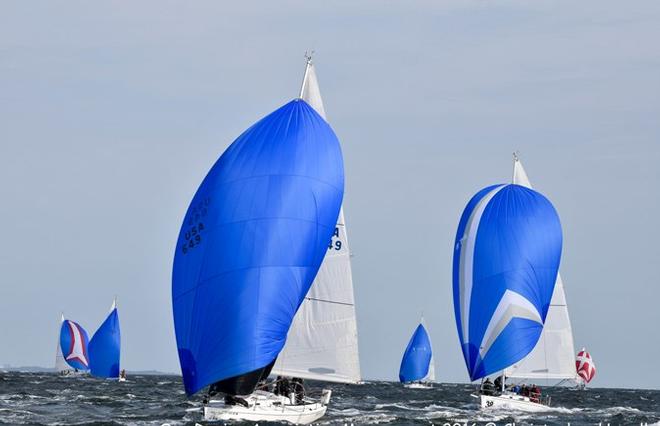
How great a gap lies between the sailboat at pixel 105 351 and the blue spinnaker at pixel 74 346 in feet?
40.7

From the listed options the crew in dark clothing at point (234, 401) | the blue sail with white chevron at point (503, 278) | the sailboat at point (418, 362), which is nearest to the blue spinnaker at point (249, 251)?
the crew in dark clothing at point (234, 401)

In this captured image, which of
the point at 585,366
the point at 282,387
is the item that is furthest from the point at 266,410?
the point at 585,366

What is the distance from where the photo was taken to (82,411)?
47688mm

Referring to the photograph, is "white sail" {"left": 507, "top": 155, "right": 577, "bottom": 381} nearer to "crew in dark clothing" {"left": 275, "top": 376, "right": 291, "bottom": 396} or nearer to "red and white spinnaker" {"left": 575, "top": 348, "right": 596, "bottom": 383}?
"crew in dark clothing" {"left": 275, "top": 376, "right": 291, "bottom": 396}

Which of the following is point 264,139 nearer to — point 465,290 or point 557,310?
point 465,290

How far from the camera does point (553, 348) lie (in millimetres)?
55000

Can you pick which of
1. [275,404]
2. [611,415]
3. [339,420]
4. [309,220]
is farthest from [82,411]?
[611,415]

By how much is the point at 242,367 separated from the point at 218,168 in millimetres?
5149

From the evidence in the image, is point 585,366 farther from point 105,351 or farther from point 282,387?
point 282,387

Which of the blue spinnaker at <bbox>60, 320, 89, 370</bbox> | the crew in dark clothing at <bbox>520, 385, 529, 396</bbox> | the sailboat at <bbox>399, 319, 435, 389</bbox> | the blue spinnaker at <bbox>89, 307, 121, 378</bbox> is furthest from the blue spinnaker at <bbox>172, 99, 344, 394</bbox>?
the blue spinnaker at <bbox>60, 320, 89, 370</bbox>

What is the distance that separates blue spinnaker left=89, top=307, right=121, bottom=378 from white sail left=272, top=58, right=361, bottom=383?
61.7m

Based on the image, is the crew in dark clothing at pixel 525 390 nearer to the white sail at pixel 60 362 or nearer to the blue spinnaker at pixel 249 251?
the blue spinnaker at pixel 249 251

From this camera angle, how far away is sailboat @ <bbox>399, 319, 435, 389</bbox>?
4296 inches

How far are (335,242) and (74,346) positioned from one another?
7636 centimetres
